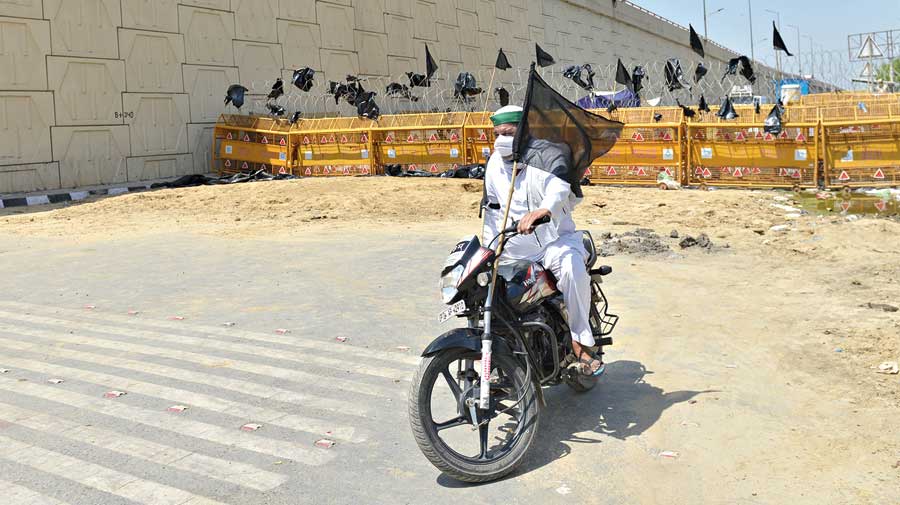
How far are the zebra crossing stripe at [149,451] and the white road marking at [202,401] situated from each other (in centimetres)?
55

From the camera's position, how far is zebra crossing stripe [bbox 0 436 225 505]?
12.6 feet

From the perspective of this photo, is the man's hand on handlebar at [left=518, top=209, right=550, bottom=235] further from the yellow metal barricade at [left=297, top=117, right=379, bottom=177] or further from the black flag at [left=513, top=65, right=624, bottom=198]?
the yellow metal barricade at [left=297, top=117, right=379, bottom=177]

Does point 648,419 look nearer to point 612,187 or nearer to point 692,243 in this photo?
point 692,243

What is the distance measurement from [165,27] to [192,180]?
15.8 ft

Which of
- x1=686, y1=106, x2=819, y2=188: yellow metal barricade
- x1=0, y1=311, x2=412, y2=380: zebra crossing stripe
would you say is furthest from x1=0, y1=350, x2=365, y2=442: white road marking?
x1=686, y1=106, x2=819, y2=188: yellow metal barricade

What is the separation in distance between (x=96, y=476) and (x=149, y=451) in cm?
35

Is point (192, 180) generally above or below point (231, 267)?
above

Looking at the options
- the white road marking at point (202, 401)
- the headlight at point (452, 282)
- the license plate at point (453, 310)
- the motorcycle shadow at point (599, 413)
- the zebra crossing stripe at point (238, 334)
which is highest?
the headlight at point (452, 282)

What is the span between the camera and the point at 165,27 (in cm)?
2317

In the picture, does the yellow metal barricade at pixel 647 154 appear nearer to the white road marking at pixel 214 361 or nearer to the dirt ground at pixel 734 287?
the dirt ground at pixel 734 287

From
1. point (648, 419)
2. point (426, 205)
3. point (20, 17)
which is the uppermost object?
point (20, 17)

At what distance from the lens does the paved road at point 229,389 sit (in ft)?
13.1

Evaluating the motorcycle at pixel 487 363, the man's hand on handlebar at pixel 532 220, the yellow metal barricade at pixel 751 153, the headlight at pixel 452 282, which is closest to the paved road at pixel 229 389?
the motorcycle at pixel 487 363

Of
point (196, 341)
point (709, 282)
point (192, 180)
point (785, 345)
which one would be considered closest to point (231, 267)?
point (196, 341)
